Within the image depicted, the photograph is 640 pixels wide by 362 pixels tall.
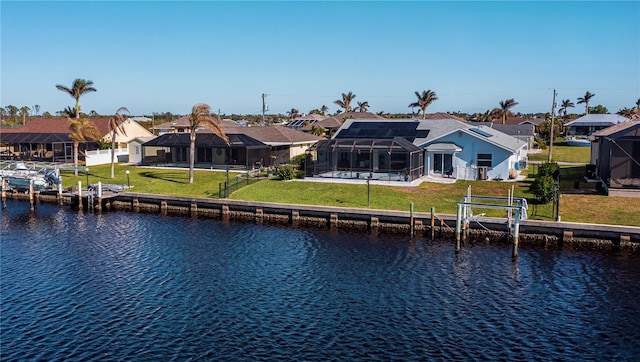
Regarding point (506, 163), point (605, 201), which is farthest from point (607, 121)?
point (605, 201)

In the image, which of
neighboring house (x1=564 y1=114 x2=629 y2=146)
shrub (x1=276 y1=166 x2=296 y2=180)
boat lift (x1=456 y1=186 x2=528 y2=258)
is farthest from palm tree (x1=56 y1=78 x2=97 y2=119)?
neighboring house (x1=564 y1=114 x2=629 y2=146)

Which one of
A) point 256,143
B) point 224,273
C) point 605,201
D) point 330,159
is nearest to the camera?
point 224,273

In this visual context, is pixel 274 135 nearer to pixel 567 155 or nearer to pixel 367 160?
pixel 367 160

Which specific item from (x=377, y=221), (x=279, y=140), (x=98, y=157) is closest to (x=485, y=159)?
(x=377, y=221)

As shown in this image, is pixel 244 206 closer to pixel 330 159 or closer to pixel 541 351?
pixel 330 159

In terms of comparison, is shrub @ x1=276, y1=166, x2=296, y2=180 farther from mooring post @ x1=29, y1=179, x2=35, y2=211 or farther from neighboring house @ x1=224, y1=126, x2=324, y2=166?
mooring post @ x1=29, y1=179, x2=35, y2=211

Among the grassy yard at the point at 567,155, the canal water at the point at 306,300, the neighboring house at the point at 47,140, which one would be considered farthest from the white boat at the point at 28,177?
the grassy yard at the point at 567,155
